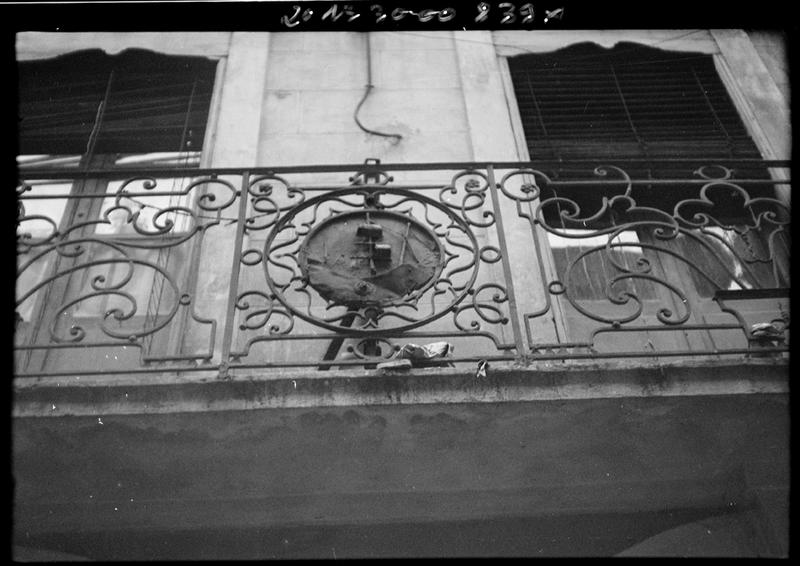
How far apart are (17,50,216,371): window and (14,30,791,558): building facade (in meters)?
0.03

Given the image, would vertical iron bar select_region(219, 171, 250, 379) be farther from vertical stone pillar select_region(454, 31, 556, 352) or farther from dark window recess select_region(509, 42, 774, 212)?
dark window recess select_region(509, 42, 774, 212)

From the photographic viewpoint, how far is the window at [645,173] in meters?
5.47

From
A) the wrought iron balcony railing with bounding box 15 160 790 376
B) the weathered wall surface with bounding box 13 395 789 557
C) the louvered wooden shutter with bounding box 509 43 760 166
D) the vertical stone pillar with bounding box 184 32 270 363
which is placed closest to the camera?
the weathered wall surface with bounding box 13 395 789 557

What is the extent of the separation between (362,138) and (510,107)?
1.30 meters

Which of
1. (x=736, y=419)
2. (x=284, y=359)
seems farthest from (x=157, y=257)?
(x=736, y=419)

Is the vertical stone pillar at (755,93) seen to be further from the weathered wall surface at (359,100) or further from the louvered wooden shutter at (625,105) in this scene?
the weathered wall surface at (359,100)

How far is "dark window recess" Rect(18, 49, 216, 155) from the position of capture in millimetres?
6562

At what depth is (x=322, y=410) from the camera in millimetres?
3814

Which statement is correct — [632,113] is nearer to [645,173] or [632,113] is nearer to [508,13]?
[645,173]

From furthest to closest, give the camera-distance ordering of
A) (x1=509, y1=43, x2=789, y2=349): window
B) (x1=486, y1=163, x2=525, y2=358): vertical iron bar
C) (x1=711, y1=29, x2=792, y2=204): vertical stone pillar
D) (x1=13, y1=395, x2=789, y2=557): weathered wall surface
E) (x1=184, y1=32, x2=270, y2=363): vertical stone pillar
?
(x1=711, y1=29, x2=792, y2=204): vertical stone pillar < (x1=509, y1=43, x2=789, y2=349): window < (x1=184, y1=32, x2=270, y2=363): vertical stone pillar < (x1=486, y1=163, x2=525, y2=358): vertical iron bar < (x1=13, y1=395, x2=789, y2=557): weathered wall surface

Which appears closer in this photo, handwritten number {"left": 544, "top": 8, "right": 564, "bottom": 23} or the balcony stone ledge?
the balcony stone ledge

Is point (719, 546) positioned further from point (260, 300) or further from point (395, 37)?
point (395, 37)

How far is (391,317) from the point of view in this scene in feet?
17.1

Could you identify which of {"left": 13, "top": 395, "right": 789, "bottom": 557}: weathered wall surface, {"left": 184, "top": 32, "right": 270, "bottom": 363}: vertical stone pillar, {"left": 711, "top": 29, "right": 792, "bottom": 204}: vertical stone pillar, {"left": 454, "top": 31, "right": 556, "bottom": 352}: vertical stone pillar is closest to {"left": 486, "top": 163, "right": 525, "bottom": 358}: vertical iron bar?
{"left": 454, "top": 31, "right": 556, "bottom": 352}: vertical stone pillar
